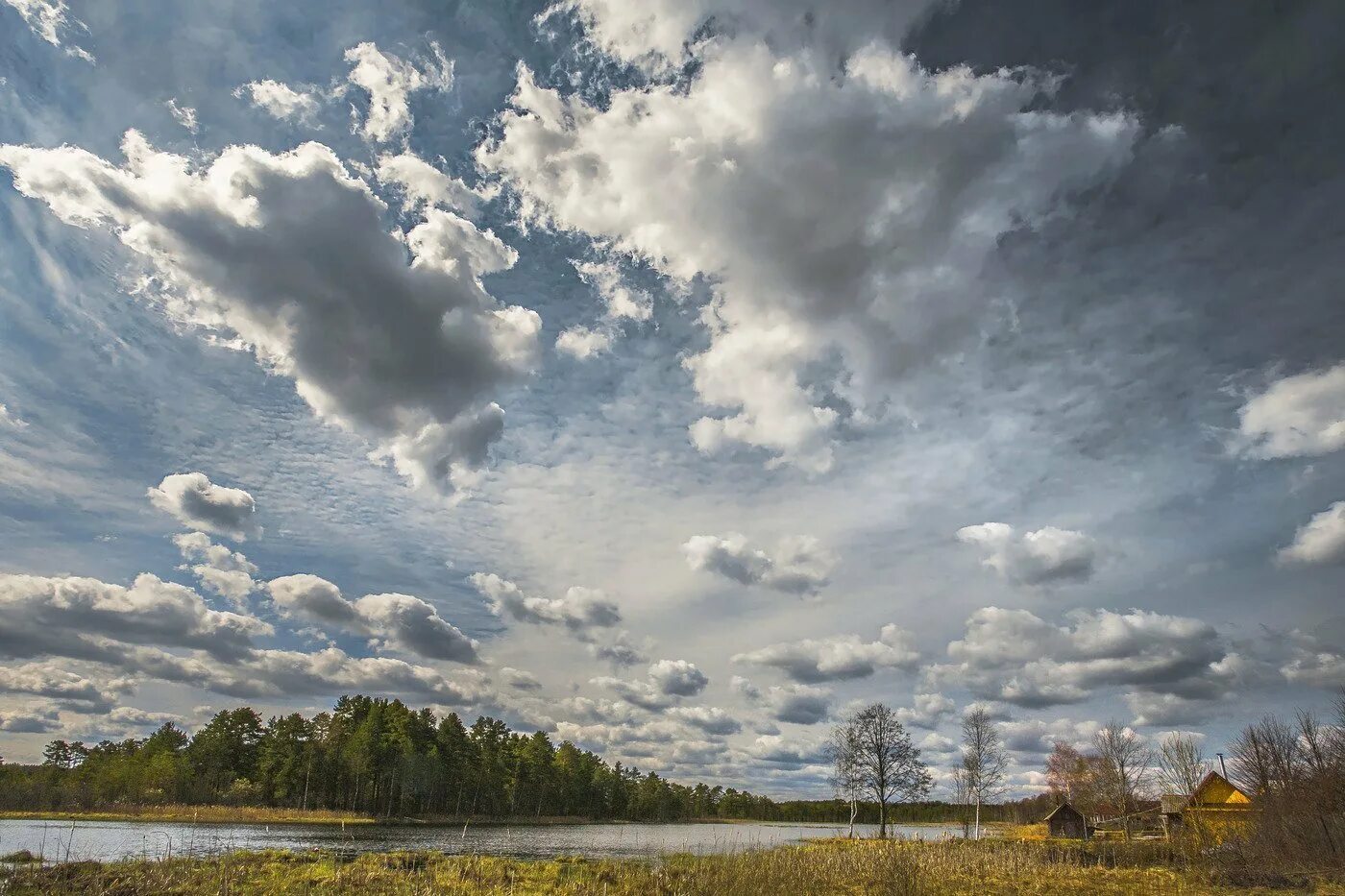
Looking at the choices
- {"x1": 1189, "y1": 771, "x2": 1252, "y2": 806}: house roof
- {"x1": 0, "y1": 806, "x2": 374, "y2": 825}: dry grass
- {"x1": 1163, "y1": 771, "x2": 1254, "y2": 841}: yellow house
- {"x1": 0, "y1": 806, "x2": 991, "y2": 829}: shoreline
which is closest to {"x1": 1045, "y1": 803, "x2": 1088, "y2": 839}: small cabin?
{"x1": 1163, "y1": 771, "x2": 1254, "y2": 841}: yellow house

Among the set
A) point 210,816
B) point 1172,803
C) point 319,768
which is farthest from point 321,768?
point 1172,803

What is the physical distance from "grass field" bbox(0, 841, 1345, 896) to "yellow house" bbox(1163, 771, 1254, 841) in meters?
18.4

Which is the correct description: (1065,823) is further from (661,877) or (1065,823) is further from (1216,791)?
(661,877)

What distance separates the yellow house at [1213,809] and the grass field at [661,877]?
18369 mm

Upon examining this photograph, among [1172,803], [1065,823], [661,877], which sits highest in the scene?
[1172,803]

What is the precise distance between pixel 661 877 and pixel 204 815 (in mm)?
61979

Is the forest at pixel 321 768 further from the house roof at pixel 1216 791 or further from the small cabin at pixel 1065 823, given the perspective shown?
the house roof at pixel 1216 791

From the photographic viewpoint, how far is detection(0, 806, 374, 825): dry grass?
5919 centimetres

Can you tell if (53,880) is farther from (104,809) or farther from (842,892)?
(104,809)

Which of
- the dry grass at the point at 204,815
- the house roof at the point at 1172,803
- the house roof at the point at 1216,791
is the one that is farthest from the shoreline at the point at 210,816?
the house roof at the point at 1216,791

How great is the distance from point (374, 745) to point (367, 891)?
72521 millimetres

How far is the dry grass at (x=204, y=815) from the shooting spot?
5919 centimetres

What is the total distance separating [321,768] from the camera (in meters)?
81.1

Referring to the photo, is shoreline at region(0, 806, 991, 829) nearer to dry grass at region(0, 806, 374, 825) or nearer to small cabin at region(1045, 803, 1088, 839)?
dry grass at region(0, 806, 374, 825)
